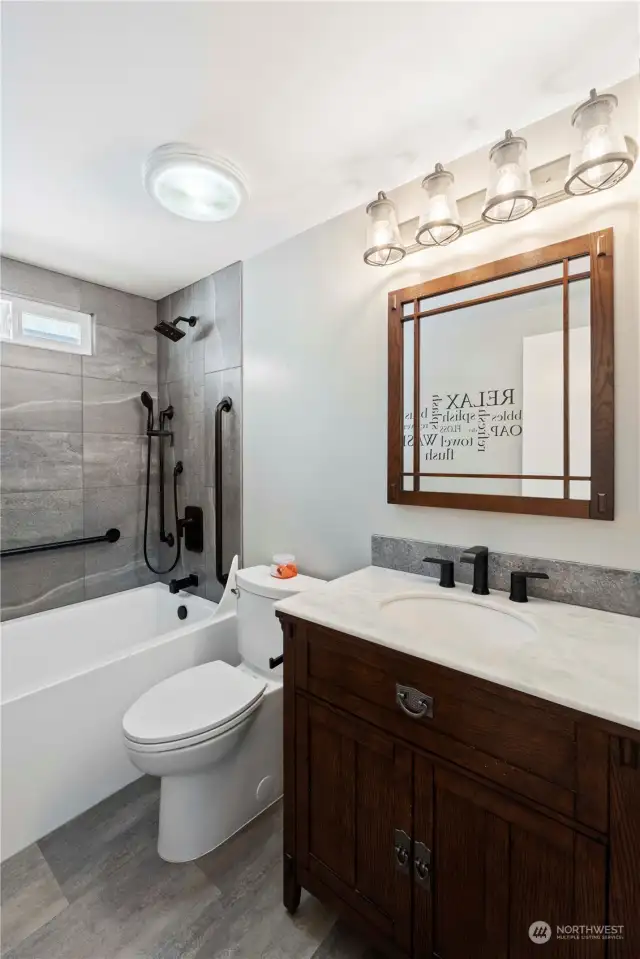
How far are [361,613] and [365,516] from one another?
2.03ft

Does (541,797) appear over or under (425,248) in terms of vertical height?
under

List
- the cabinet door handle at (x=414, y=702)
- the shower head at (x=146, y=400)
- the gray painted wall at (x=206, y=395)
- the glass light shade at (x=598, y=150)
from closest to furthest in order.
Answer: the cabinet door handle at (x=414, y=702), the glass light shade at (x=598, y=150), the gray painted wall at (x=206, y=395), the shower head at (x=146, y=400)

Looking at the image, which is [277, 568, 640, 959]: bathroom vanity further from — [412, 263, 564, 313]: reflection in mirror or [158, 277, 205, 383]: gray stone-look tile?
[158, 277, 205, 383]: gray stone-look tile

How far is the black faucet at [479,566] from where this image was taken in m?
1.31

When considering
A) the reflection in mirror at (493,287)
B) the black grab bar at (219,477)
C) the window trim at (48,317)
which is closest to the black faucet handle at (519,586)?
the reflection in mirror at (493,287)

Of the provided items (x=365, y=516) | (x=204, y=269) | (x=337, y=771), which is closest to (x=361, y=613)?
(x=337, y=771)

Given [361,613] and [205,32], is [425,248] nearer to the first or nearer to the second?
[205,32]

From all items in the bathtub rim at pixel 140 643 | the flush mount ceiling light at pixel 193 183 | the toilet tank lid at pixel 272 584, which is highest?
the flush mount ceiling light at pixel 193 183

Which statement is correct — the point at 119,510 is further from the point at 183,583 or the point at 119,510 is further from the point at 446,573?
the point at 446,573

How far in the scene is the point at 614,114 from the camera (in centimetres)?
114

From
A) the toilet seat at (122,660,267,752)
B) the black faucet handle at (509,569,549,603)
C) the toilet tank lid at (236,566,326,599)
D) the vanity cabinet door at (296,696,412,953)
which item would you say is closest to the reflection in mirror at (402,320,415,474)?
the black faucet handle at (509,569,549,603)

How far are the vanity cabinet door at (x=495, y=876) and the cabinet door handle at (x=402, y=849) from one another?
36 millimetres

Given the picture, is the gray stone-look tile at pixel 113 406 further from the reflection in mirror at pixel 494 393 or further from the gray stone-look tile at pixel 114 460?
the reflection in mirror at pixel 494 393

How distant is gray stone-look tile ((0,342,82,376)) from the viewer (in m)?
2.20
